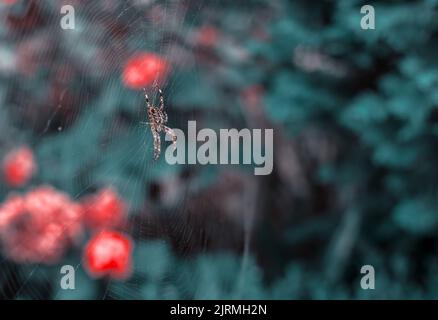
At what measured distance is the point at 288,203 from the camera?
190 centimetres

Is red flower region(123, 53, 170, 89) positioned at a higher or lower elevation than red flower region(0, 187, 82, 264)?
higher

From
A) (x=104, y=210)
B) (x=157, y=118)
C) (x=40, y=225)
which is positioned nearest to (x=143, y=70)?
(x=157, y=118)

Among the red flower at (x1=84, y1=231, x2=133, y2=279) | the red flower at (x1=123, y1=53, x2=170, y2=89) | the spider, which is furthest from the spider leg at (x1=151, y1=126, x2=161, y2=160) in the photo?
the red flower at (x1=84, y1=231, x2=133, y2=279)

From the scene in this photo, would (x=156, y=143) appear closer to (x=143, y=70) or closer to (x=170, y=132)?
(x=170, y=132)

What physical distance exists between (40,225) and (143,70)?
0.54m

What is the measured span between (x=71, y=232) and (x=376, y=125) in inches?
36.5

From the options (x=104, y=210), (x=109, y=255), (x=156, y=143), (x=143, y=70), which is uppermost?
(x=143, y=70)

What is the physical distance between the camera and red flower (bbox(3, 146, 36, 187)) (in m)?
1.82

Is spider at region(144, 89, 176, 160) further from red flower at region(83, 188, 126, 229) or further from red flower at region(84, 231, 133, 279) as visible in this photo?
red flower at region(84, 231, 133, 279)

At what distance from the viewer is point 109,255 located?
1.87 meters

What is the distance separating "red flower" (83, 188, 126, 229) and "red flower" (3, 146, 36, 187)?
7.7 inches

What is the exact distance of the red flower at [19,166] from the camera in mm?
1815

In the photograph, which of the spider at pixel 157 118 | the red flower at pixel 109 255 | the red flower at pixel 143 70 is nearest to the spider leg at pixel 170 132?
the spider at pixel 157 118
